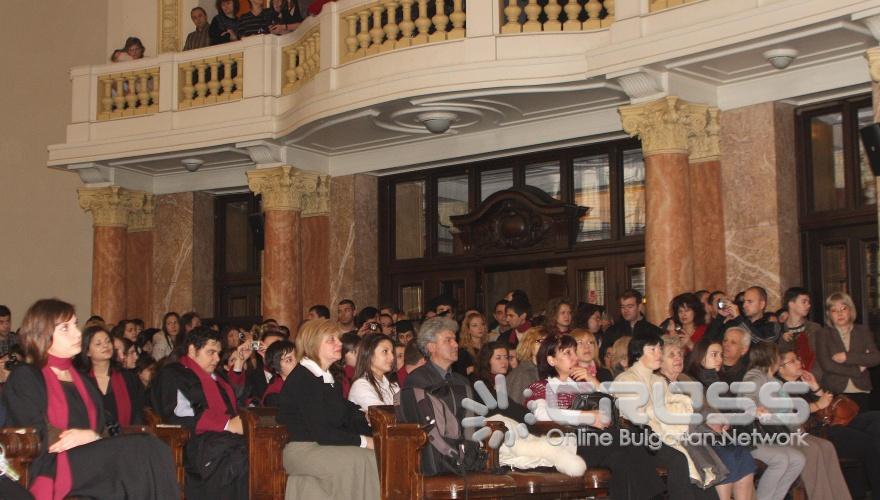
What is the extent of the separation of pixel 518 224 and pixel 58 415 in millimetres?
8800

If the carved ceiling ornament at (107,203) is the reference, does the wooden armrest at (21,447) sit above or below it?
below

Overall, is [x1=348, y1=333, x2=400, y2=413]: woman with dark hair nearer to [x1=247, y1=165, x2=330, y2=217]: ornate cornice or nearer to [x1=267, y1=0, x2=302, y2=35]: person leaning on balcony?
[x1=247, y1=165, x2=330, y2=217]: ornate cornice

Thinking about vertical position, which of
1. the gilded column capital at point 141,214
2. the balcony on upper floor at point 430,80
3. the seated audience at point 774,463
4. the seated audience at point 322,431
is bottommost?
the seated audience at point 774,463

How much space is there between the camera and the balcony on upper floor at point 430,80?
10656mm

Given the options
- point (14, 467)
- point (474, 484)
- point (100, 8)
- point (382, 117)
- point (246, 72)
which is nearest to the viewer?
point (14, 467)

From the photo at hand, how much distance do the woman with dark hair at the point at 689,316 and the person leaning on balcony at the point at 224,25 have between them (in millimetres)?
7170

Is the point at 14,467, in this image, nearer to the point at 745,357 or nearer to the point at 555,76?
the point at 745,357

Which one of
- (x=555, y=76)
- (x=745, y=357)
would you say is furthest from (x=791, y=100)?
(x=745, y=357)

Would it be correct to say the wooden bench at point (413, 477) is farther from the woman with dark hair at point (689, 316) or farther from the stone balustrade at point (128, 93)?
the stone balustrade at point (128, 93)

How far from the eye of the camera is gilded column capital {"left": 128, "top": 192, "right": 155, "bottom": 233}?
52.9 ft

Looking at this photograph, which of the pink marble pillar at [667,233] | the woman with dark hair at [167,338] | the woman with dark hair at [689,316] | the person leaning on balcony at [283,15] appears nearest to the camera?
the woman with dark hair at [689,316]

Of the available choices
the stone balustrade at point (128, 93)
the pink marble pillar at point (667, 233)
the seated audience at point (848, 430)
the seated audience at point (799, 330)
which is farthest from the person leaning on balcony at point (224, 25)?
the seated audience at point (848, 430)

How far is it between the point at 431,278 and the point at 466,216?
38.7 inches

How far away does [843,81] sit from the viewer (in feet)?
36.4
